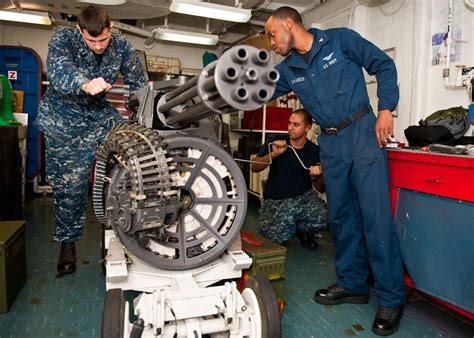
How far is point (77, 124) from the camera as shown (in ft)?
6.96

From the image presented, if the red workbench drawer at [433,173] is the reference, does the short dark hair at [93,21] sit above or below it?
above

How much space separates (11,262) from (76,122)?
80cm

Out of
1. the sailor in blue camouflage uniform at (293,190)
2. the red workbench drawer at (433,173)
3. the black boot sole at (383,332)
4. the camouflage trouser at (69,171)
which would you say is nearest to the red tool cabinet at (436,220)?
the red workbench drawer at (433,173)

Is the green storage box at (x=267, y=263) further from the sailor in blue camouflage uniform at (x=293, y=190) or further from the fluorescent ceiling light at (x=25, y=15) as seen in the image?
the fluorescent ceiling light at (x=25, y=15)

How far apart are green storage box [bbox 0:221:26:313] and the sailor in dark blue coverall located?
155 centimetres

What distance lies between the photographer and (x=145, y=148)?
1.26 meters

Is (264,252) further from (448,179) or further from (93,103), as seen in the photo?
(93,103)

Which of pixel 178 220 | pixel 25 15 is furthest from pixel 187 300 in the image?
pixel 25 15

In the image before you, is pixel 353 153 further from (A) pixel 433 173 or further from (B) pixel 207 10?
(B) pixel 207 10

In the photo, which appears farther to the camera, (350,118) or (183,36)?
(183,36)

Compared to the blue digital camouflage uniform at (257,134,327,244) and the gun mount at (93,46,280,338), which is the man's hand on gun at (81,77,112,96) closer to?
the gun mount at (93,46,280,338)

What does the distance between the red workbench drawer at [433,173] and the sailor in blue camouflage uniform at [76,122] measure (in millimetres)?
1488

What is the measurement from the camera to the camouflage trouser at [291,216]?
9.05 feet

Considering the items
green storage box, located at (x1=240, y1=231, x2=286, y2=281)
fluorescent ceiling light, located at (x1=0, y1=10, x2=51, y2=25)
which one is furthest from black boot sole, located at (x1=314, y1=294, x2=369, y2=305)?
fluorescent ceiling light, located at (x1=0, y1=10, x2=51, y2=25)
